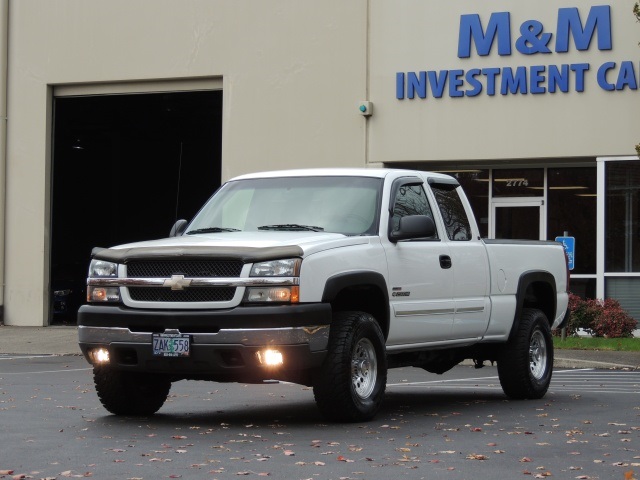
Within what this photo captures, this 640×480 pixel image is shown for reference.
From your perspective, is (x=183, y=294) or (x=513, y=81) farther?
(x=513, y=81)

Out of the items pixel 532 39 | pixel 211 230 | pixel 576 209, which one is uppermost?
pixel 532 39

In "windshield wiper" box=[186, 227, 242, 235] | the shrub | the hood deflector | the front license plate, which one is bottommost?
the shrub

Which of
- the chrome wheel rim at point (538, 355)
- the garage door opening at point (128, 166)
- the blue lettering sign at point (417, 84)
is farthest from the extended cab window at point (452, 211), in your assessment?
the garage door opening at point (128, 166)

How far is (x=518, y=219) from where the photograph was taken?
25.9 metres

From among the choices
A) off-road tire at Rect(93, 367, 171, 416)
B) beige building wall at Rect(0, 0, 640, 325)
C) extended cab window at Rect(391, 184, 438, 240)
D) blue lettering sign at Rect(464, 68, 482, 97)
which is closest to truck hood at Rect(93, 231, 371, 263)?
extended cab window at Rect(391, 184, 438, 240)

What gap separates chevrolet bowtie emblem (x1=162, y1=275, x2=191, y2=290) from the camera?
10.6 m

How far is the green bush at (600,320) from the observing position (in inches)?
920

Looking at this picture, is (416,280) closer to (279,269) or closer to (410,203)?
(410,203)

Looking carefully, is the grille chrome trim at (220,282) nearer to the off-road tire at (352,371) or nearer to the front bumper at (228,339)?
the front bumper at (228,339)

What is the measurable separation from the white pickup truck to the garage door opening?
19.2 m

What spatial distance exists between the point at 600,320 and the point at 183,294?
14.0m

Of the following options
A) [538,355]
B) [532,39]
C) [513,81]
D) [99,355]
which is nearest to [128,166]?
[513,81]

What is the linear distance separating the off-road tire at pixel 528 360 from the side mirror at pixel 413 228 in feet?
7.61

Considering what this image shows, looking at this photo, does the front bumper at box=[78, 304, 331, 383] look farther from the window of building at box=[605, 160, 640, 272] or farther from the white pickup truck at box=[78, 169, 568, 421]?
the window of building at box=[605, 160, 640, 272]
